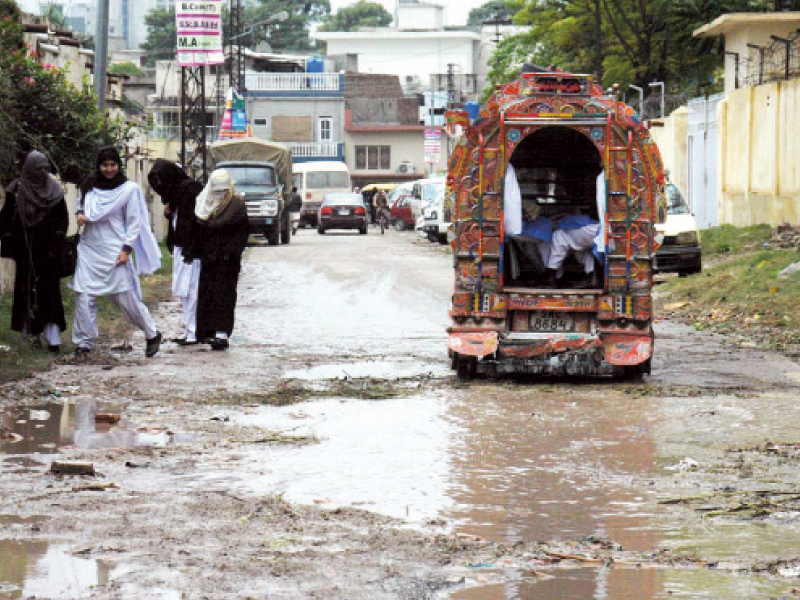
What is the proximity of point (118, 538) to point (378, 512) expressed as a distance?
136 cm

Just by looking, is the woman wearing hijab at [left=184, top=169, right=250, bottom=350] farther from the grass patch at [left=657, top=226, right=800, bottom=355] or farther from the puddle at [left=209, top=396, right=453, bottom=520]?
the grass patch at [left=657, top=226, right=800, bottom=355]

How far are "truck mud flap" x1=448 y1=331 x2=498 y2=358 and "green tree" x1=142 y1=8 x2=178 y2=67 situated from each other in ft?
304

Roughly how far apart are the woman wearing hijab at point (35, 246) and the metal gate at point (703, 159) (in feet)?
73.8

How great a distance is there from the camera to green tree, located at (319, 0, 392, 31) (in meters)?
139

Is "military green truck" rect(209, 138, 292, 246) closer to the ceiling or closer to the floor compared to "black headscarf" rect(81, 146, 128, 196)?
closer to the floor

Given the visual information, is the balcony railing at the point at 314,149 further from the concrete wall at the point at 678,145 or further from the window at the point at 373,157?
the concrete wall at the point at 678,145

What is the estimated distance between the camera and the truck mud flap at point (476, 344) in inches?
491

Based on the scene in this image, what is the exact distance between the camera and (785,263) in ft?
71.1

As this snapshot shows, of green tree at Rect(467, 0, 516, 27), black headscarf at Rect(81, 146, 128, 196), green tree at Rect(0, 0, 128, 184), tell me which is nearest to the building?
green tree at Rect(0, 0, 128, 184)

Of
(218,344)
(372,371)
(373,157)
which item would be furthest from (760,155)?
(373,157)

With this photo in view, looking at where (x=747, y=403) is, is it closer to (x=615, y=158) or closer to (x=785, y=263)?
(x=615, y=158)

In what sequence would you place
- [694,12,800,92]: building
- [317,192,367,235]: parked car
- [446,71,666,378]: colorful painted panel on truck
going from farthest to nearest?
[317,192,367,235]: parked car
[694,12,800,92]: building
[446,71,666,378]: colorful painted panel on truck

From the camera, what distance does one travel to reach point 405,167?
86312 millimetres

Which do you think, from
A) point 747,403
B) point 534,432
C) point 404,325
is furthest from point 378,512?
point 404,325
